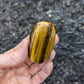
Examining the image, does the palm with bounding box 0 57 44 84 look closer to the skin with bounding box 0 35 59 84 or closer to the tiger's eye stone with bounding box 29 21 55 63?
the skin with bounding box 0 35 59 84

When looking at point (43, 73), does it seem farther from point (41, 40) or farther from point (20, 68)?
point (41, 40)

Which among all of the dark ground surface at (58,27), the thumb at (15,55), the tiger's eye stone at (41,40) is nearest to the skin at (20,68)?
the thumb at (15,55)

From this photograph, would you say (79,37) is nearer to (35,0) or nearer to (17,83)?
(35,0)

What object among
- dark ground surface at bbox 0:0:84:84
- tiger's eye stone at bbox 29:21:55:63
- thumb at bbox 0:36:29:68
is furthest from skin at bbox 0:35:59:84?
dark ground surface at bbox 0:0:84:84

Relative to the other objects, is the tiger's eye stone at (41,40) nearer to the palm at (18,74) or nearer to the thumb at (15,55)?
the thumb at (15,55)

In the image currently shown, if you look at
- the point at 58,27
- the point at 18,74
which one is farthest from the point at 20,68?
the point at 58,27

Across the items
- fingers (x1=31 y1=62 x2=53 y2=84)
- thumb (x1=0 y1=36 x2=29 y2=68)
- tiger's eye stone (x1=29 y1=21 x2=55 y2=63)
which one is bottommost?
fingers (x1=31 y1=62 x2=53 y2=84)

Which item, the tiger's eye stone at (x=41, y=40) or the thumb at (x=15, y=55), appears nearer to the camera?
the tiger's eye stone at (x=41, y=40)
